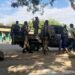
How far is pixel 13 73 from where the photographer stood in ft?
54.7

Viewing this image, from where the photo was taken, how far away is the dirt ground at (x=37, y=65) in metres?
16.9

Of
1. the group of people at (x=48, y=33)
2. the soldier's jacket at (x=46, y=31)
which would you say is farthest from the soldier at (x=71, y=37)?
the soldier's jacket at (x=46, y=31)

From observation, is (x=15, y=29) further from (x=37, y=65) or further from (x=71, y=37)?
(x=37, y=65)

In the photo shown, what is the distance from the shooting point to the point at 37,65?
18.8 meters

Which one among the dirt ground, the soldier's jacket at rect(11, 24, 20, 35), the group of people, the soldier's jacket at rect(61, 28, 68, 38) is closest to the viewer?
the dirt ground

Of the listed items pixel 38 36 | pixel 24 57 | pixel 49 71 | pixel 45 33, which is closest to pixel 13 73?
pixel 49 71

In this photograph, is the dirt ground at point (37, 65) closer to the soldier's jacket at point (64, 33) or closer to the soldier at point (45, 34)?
the soldier at point (45, 34)

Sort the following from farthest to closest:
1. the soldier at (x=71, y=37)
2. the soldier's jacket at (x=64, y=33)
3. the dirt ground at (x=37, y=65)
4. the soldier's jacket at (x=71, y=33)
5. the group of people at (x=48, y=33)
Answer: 1. the soldier's jacket at (x=71, y=33)
2. the soldier at (x=71, y=37)
3. the soldier's jacket at (x=64, y=33)
4. the group of people at (x=48, y=33)
5. the dirt ground at (x=37, y=65)

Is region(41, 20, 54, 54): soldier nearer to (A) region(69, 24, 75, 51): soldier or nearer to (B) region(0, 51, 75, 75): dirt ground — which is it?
(B) region(0, 51, 75, 75): dirt ground

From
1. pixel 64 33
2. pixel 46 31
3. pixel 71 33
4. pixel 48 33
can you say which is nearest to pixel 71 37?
pixel 71 33

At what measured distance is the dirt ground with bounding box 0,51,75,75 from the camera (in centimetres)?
1686

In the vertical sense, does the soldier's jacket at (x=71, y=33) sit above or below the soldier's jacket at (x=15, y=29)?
below

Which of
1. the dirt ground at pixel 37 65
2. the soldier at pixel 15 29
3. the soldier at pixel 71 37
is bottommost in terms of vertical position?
the dirt ground at pixel 37 65

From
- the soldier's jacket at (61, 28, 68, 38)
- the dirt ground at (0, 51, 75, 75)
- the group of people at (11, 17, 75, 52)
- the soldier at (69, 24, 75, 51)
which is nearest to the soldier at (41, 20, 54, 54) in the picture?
the group of people at (11, 17, 75, 52)
